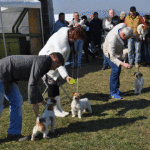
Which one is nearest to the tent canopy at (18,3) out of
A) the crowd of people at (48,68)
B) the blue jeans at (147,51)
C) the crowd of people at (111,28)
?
the crowd of people at (111,28)

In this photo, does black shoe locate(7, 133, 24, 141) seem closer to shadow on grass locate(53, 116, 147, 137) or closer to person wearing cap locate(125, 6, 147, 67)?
shadow on grass locate(53, 116, 147, 137)

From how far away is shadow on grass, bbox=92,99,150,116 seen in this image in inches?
179

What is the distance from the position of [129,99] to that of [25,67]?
3.29m

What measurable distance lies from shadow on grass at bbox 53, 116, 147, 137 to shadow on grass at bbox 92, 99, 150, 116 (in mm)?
334

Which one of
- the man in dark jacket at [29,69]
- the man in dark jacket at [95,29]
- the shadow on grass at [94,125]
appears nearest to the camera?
the man in dark jacket at [29,69]

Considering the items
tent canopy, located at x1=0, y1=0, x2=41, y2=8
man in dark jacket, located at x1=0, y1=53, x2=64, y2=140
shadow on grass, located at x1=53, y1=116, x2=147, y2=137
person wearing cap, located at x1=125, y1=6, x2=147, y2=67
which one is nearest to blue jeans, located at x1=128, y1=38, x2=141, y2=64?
person wearing cap, located at x1=125, y1=6, x2=147, y2=67

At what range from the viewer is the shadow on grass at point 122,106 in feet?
14.9

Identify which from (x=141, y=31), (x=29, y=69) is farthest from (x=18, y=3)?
(x=29, y=69)

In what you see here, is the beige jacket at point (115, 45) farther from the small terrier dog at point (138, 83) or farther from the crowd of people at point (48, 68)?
the small terrier dog at point (138, 83)

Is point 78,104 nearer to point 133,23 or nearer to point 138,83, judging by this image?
point 138,83

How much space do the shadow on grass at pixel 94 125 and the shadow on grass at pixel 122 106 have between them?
334 millimetres

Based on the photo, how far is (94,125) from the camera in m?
3.95

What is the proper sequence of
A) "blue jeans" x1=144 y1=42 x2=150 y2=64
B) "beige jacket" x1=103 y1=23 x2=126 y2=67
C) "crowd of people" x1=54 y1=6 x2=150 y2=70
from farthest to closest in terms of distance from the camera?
1. "blue jeans" x1=144 y1=42 x2=150 y2=64
2. "crowd of people" x1=54 y1=6 x2=150 y2=70
3. "beige jacket" x1=103 y1=23 x2=126 y2=67

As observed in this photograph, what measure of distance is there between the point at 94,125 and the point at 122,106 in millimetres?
1181
